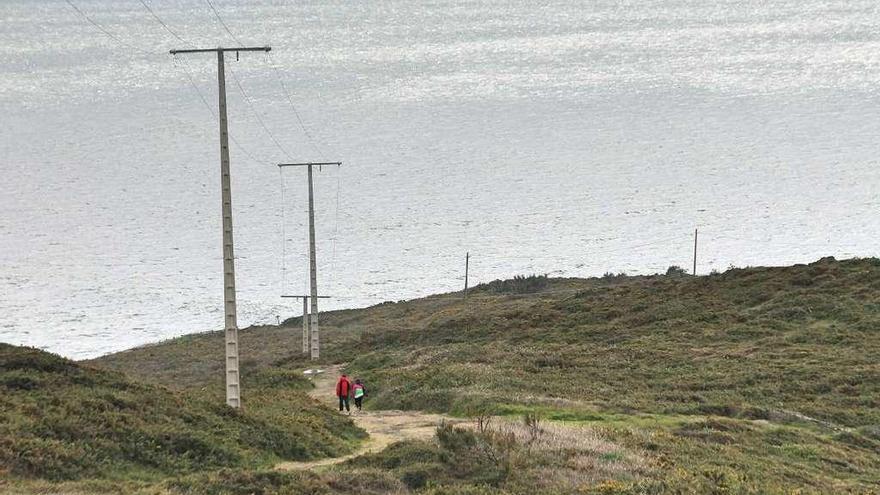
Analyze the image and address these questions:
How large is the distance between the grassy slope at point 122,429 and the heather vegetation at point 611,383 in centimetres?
137

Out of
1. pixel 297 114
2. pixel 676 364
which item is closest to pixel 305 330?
pixel 676 364

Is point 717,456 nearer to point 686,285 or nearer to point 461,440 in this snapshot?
point 461,440

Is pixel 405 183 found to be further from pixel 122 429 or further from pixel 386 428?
pixel 122 429

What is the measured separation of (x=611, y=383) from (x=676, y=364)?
3736mm

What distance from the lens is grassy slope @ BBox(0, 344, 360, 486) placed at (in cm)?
2078

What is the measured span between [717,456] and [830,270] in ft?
99.3

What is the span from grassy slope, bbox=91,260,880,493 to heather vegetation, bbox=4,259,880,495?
3.7 inches

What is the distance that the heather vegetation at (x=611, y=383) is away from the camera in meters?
21.2

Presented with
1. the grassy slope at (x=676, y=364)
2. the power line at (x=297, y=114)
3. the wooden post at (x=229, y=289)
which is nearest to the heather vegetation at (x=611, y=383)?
the grassy slope at (x=676, y=364)

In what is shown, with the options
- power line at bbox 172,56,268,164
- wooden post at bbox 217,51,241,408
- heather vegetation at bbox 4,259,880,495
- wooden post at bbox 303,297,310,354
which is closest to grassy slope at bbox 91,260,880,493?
heather vegetation at bbox 4,259,880,495

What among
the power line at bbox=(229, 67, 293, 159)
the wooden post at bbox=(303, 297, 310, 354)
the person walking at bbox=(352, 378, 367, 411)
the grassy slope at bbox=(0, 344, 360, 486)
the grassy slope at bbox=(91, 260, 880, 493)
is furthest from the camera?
the power line at bbox=(229, 67, 293, 159)

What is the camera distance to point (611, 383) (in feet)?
121

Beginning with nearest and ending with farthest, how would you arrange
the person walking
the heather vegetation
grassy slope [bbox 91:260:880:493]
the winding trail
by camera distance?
the heather vegetation
the winding trail
grassy slope [bbox 91:260:880:493]
the person walking

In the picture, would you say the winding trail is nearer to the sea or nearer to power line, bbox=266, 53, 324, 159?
the sea
